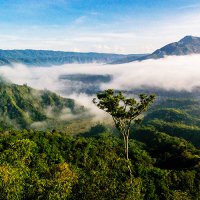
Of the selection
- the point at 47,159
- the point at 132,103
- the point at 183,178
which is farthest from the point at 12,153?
the point at 183,178

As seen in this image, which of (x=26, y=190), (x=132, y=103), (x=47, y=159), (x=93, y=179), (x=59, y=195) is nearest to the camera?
(x=59, y=195)

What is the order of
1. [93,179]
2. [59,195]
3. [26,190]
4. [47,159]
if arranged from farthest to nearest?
[47,159], [26,190], [93,179], [59,195]

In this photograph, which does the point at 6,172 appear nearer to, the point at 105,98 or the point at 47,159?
the point at 105,98

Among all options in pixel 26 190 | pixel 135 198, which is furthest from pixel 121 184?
pixel 26 190

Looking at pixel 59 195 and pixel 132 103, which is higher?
pixel 132 103

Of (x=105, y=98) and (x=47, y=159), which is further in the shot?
(x=47, y=159)

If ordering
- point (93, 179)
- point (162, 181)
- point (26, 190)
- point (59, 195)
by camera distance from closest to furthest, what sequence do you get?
point (59, 195)
point (93, 179)
point (26, 190)
point (162, 181)

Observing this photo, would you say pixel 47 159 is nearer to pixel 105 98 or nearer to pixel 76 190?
pixel 105 98

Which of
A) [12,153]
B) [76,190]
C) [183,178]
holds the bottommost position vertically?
[183,178]

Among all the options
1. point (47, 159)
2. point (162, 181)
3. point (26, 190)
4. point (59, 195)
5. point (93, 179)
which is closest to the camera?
point (59, 195)
